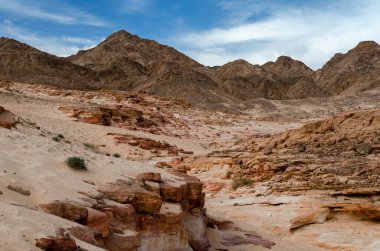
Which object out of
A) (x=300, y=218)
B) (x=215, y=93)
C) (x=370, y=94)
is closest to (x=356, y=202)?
(x=300, y=218)

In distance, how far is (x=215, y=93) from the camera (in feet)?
230

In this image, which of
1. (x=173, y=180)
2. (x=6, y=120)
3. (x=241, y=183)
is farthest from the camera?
(x=241, y=183)

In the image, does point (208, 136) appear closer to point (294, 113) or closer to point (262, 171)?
point (262, 171)

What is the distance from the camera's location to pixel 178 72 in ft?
237

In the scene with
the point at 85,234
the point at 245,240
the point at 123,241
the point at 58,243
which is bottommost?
the point at 245,240

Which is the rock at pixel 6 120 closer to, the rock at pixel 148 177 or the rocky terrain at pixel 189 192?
the rocky terrain at pixel 189 192

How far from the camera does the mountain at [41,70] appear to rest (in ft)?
187

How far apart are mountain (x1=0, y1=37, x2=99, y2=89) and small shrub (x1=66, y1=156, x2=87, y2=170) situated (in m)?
49.7

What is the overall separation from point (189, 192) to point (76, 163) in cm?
268

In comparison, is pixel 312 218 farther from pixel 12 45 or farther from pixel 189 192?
pixel 12 45

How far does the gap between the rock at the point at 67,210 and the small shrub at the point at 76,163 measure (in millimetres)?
1727

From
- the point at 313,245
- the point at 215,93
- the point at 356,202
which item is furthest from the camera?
the point at 215,93

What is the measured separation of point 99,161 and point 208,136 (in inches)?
923

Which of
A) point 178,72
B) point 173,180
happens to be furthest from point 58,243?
point 178,72
